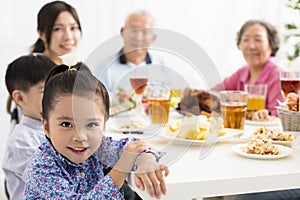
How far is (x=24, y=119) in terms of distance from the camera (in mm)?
1562

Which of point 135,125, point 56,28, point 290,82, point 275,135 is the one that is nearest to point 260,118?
point 290,82

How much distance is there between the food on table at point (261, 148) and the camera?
1.22m

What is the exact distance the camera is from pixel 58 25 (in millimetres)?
2375

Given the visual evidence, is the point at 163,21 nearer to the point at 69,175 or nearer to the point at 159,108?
the point at 159,108

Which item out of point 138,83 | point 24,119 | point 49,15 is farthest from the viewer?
point 49,15

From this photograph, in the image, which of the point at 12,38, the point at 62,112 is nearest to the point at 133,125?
A: the point at 62,112

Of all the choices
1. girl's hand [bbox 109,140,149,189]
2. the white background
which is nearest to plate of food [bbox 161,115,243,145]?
girl's hand [bbox 109,140,149,189]

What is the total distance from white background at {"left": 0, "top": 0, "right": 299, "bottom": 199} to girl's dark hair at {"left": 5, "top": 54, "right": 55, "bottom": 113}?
161cm

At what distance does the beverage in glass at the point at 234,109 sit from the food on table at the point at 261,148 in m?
0.30

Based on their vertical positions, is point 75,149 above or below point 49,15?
below

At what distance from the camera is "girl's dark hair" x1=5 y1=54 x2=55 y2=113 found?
1.62 metres

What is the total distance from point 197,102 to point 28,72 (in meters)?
0.70

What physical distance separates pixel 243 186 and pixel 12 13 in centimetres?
267

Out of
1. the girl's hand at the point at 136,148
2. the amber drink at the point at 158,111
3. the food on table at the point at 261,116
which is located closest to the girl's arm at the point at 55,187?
the girl's hand at the point at 136,148
